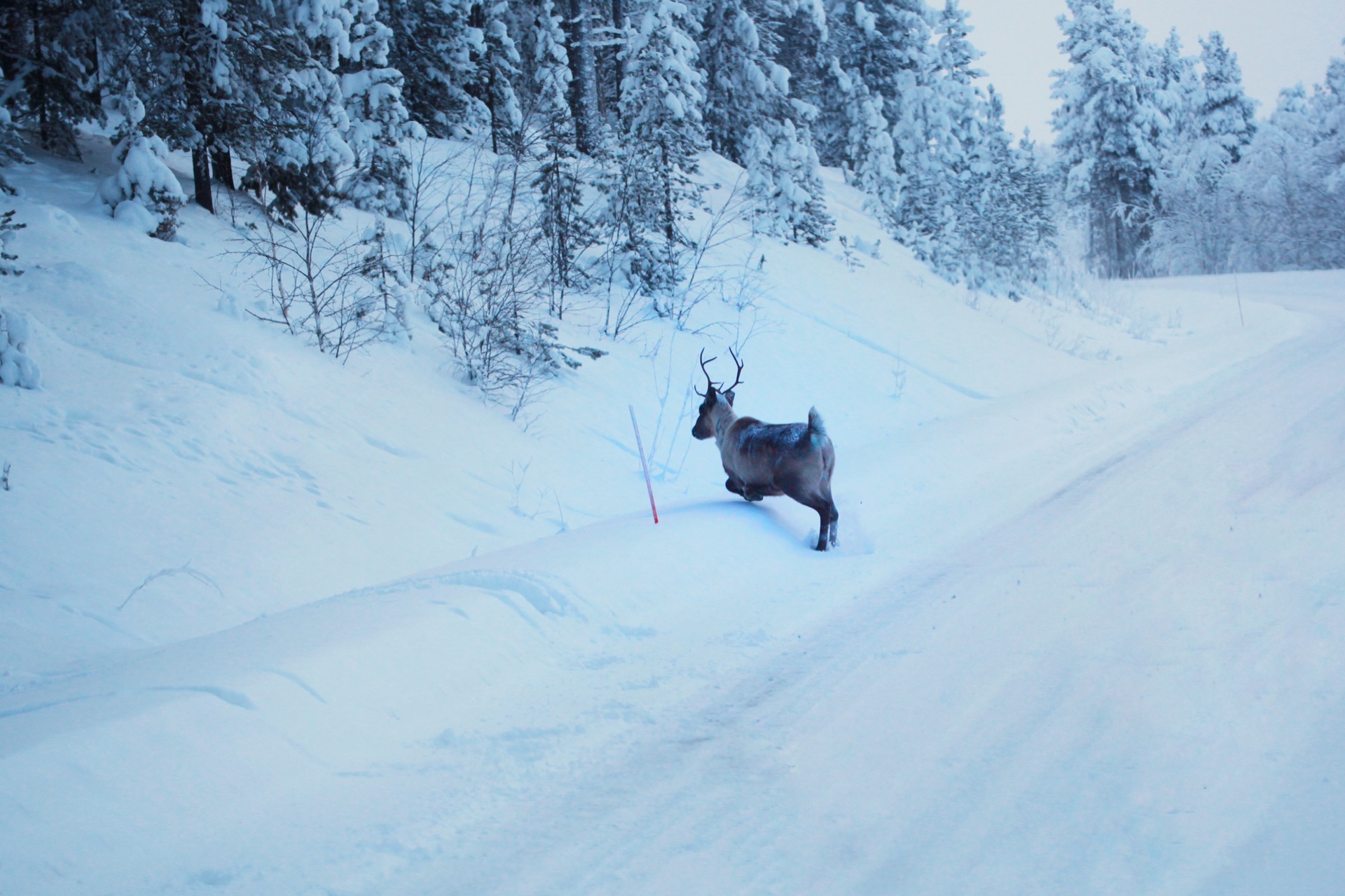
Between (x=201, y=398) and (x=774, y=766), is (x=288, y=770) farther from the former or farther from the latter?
(x=201, y=398)

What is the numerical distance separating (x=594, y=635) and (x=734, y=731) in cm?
136

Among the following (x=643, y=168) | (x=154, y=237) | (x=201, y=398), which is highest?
(x=643, y=168)

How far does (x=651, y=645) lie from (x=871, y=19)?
30578 millimetres

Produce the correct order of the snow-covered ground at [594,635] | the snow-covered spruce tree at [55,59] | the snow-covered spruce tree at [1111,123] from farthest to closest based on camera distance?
the snow-covered spruce tree at [1111,123] < the snow-covered spruce tree at [55,59] < the snow-covered ground at [594,635]

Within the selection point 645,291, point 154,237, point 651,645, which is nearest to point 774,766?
point 651,645

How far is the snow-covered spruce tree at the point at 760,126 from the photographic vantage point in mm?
20000

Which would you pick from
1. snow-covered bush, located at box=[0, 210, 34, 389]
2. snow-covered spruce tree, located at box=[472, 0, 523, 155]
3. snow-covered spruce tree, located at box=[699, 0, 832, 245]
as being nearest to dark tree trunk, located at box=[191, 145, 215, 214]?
snow-covered bush, located at box=[0, 210, 34, 389]

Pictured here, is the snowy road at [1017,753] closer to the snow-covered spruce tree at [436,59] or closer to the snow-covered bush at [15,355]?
the snow-covered bush at [15,355]

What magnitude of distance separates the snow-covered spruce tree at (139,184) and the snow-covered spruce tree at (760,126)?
40.4ft

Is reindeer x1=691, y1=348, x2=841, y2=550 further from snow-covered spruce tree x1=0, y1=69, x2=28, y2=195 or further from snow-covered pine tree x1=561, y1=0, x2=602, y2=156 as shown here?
snow-covered pine tree x1=561, y1=0, x2=602, y2=156

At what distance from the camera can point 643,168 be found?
14625mm

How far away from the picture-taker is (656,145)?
14969 millimetres

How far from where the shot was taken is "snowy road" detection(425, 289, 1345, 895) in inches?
102

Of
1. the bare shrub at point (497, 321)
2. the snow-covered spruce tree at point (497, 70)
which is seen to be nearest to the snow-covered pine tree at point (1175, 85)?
the snow-covered spruce tree at point (497, 70)
